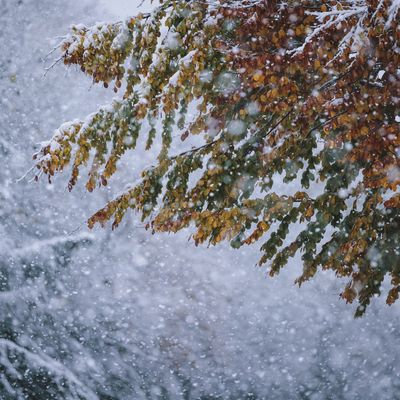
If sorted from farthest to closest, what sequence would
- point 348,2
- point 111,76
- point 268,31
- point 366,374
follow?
point 366,374, point 111,76, point 348,2, point 268,31

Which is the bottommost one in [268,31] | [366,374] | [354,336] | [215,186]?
[366,374]

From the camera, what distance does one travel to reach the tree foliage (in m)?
2.91

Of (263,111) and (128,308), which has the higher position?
(263,111)

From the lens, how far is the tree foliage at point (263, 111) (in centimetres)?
291

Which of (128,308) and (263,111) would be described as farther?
(128,308)

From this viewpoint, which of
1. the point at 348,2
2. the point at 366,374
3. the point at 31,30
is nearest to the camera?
the point at 348,2

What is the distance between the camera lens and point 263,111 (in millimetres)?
3182

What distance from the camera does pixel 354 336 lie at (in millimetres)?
9570

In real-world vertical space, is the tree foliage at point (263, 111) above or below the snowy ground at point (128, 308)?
above

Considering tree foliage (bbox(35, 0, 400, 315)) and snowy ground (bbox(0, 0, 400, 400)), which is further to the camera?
snowy ground (bbox(0, 0, 400, 400))

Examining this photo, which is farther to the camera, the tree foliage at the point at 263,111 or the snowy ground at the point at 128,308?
the snowy ground at the point at 128,308

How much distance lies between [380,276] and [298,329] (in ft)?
21.0

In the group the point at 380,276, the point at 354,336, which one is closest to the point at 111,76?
the point at 380,276

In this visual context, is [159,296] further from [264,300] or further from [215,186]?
[215,186]
